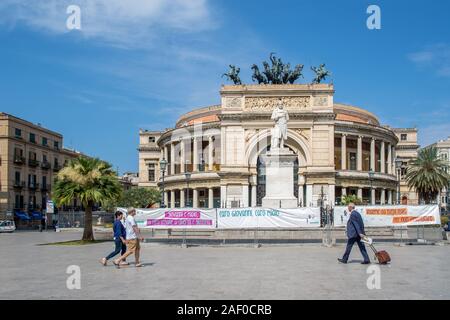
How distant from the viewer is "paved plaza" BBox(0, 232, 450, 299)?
31.8 ft

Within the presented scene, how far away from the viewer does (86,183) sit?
2802 centimetres

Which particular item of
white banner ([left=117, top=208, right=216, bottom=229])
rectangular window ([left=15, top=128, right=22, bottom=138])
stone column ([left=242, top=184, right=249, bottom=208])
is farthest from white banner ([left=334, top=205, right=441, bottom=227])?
rectangular window ([left=15, top=128, right=22, bottom=138])

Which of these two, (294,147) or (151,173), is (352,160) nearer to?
(294,147)

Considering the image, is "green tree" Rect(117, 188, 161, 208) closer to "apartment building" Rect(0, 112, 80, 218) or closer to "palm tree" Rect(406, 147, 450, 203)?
"apartment building" Rect(0, 112, 80, 218)

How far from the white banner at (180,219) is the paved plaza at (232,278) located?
6.63 meters

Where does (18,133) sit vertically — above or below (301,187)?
above

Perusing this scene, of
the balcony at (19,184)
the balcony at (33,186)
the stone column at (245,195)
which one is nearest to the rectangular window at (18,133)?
the balcony at (19,184)

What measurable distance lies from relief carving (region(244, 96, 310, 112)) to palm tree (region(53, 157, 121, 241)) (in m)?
40.6

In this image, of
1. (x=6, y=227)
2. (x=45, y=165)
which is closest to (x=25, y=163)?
(x=45, y=165)

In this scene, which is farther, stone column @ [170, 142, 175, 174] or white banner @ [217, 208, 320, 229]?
stone column @ [170, 142, 175, 174]

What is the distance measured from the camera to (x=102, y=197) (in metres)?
27.9

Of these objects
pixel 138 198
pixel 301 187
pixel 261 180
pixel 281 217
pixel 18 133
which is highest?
pixel 18 133

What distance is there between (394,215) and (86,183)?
16518 mm
